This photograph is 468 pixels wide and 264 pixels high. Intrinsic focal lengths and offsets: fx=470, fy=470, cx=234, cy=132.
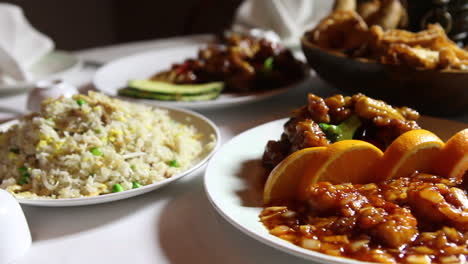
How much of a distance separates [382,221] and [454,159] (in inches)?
16.1

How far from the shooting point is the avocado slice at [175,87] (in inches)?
95.7

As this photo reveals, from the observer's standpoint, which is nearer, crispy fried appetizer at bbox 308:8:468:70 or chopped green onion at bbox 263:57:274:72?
crispy fried appetizer at bbox 308:8:468:70

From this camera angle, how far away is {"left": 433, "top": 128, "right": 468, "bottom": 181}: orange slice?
142 centimetres

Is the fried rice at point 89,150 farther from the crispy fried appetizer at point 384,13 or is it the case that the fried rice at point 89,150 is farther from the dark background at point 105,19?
the dark background at point 105,19

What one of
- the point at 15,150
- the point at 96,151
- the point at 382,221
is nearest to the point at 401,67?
the point at 382,221

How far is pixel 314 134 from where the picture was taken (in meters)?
1.48

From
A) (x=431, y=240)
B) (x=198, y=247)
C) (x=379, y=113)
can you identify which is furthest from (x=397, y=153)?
(x=198, y=247)

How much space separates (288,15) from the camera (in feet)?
11.7

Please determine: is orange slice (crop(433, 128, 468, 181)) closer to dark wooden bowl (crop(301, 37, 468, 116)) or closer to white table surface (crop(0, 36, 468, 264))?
dark wooden bowl (crop(301, 37, 468, 116))

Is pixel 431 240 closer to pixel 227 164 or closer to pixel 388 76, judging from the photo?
pixel 227 164

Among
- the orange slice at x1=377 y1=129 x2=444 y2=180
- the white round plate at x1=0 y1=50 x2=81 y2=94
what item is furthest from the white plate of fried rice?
the white round plate at x1=0 y1=50 x2=81 y2=94

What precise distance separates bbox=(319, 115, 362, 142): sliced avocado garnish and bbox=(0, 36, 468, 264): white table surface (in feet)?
1.44

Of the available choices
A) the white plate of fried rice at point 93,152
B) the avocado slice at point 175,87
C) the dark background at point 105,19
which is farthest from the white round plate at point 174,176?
the dark background at point 105,19

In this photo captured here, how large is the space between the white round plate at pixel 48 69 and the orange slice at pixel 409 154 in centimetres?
217
